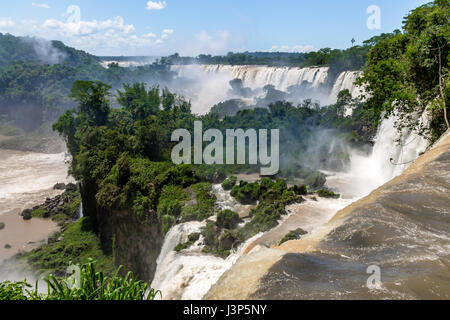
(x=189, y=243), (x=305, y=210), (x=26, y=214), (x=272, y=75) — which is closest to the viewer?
(x=189, y=243)

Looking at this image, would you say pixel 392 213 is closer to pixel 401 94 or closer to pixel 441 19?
pixel 401 94

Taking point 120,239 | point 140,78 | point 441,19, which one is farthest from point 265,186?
point 140,78

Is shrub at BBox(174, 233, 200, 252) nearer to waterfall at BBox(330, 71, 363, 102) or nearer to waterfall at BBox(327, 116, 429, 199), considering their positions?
waterfall at BBox(327, 116, 429, 199)

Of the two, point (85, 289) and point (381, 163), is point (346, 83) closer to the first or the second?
point (381, 163)

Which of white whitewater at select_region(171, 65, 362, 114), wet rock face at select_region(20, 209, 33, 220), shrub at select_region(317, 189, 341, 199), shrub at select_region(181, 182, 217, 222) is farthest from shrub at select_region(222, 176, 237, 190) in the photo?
wet rock face at select_region(20, 209, 33, 220)

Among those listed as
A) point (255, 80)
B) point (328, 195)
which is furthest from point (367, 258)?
point (255, 80)
